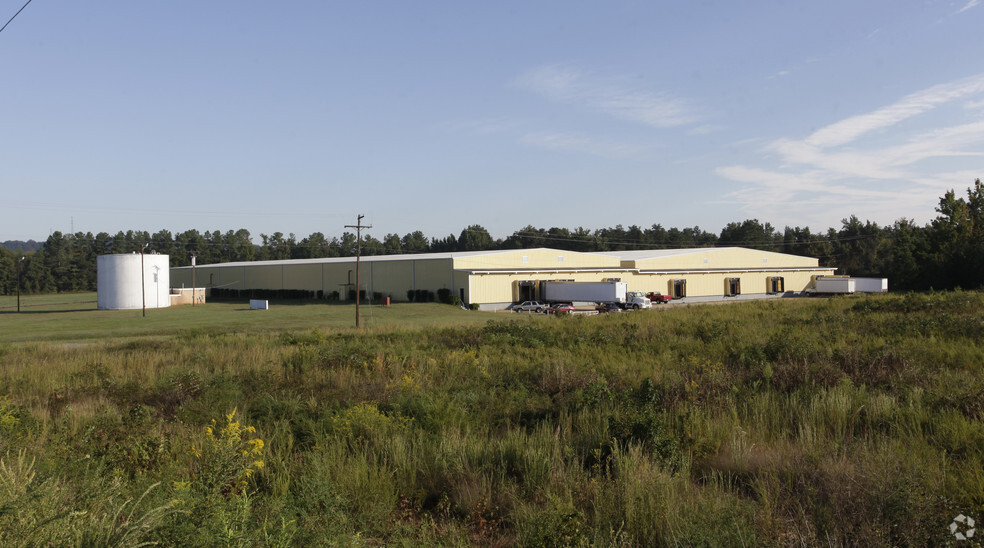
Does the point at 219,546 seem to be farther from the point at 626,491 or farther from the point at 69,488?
the point at 626,491

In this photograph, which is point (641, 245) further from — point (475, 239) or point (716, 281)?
point (716, 281)

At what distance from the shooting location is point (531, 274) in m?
57.0

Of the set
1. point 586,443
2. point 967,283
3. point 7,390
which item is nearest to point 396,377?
point 586,443

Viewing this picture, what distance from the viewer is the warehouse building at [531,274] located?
55062mm

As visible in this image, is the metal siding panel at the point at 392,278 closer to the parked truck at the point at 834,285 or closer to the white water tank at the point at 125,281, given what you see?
the white water tank at the point at 125,281

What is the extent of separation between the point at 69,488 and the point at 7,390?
939 cm

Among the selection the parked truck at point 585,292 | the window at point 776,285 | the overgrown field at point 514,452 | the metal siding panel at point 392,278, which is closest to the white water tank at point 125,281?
the metal siding panel at point 392,278

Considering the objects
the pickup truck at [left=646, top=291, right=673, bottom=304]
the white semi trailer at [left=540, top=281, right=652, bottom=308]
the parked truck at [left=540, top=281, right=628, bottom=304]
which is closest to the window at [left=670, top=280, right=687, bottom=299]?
the pickup truck at [left=646, top=291, right=673, bottom=304]

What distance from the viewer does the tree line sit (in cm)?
6588

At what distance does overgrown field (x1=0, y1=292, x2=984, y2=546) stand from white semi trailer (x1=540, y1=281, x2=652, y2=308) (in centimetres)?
3781

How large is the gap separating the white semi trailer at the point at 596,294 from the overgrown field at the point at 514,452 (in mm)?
37805

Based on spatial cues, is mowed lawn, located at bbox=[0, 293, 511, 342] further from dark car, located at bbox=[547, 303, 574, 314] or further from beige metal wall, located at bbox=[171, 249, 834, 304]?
dark car, located at bbox=[547, 303, 574, 314]

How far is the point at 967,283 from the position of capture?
2383 inches

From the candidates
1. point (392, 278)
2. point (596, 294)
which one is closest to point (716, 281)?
point (596, 294)
